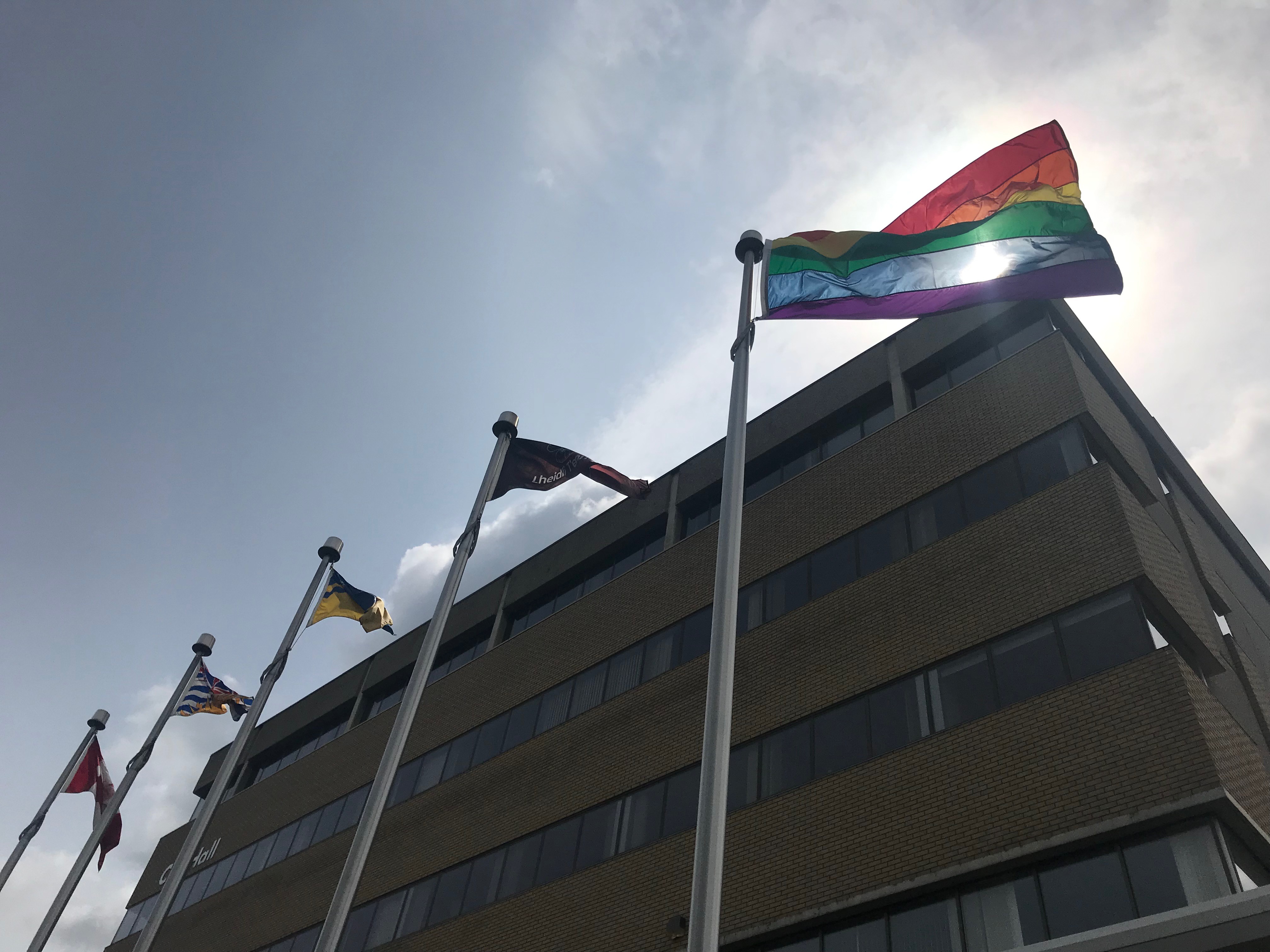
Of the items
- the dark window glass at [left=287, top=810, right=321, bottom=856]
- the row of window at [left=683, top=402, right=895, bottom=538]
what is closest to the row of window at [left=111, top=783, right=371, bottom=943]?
the dark window glass at [left=287, top=810, right=321, bottom=856]

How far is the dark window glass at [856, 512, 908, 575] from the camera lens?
61.5 ft

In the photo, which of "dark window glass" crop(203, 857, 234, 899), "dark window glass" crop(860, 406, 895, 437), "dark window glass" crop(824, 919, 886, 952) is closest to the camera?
"dark window glass" crop(824, 919, 886, 952)

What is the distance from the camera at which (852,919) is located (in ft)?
47.6

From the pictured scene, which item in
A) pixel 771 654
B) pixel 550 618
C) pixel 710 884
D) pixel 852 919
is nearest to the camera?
pixel 710 884

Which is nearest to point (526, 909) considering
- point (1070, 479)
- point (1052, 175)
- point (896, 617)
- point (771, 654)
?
point (771, 654)

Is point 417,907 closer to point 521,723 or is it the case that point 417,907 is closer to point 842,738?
point 521,723

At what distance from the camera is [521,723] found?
25656 millimetres

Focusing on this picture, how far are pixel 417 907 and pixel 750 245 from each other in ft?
58.9

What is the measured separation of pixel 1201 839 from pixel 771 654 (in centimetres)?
903

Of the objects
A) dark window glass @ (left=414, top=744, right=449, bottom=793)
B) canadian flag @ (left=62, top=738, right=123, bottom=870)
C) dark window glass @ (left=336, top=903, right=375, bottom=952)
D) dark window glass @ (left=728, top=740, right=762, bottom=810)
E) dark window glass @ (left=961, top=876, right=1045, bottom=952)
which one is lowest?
dark window glass @ (left=961, top=876, right=1045, bottom=952)

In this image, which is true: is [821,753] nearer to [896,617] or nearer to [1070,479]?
[896,617]

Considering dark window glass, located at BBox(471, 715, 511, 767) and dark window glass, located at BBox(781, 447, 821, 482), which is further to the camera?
dark window glass, located at BBox(471, 715, 511, 767)

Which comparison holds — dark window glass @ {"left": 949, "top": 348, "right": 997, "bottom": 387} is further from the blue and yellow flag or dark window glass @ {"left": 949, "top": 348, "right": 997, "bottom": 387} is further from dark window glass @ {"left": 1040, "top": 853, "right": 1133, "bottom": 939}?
the blue and yellow flag

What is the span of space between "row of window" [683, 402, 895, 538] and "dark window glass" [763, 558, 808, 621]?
314 cm
